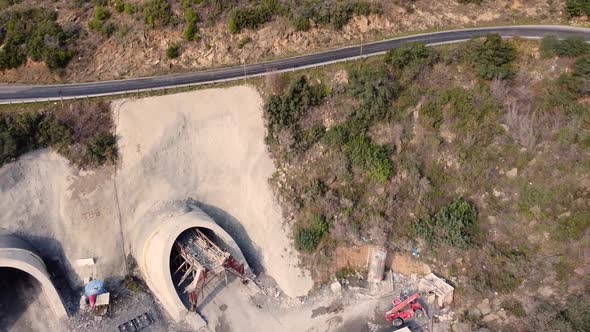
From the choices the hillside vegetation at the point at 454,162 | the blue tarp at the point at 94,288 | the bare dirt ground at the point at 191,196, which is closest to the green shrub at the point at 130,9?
the bare dirt ground at the point at 191,196

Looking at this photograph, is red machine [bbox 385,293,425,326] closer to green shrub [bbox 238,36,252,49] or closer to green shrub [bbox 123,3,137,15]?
green shrub [bbox 238,36,252,49]

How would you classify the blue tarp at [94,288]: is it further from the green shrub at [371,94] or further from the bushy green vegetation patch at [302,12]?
the bushy green vegetation patch at [302,12]

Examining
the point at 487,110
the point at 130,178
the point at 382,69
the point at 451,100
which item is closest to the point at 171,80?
the point at 130,178

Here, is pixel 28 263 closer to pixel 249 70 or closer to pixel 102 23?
pixel 249 70

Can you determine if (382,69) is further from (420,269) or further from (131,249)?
(131,249)

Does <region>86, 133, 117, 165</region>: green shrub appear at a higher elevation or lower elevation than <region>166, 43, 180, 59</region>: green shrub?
lower

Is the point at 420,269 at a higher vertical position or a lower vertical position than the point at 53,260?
lower

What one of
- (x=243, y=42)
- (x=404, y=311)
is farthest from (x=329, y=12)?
(x=404, y=311)

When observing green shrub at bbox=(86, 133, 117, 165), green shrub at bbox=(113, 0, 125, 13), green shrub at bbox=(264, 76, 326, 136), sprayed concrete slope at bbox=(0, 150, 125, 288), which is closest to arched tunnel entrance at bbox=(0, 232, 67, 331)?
sprayed concrete slope at bbox=(0, 150, 125, 288)
